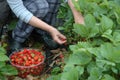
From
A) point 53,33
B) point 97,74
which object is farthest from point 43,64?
point 97,74

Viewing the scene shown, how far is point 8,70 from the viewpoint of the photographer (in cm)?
240

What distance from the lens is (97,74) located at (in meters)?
1.24

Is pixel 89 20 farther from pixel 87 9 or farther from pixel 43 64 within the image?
pixel 43 64

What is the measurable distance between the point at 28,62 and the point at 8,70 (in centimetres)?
29

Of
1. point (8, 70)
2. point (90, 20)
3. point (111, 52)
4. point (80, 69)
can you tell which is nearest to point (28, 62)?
point (8, 70)

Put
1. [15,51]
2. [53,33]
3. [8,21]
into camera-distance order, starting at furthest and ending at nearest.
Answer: [8,21] < [15,51] < [53,33]

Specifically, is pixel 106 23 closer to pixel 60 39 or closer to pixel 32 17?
pixel 60 39

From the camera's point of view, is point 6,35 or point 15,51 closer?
point 15,51

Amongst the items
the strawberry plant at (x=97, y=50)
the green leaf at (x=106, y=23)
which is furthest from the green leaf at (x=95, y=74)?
the green leaf at (x=106, y=23)

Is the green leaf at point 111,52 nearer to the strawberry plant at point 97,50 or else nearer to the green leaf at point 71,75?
the strawberry plant at point 97,50

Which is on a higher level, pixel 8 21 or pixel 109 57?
pixel 109 57

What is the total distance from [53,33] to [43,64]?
1.14ft

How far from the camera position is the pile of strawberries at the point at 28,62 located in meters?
2.62

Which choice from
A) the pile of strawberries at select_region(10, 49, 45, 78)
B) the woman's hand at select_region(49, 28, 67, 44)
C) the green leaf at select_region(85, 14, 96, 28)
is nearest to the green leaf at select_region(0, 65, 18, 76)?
the pile of strawberries at select_region(10, 49, 45, 78)
